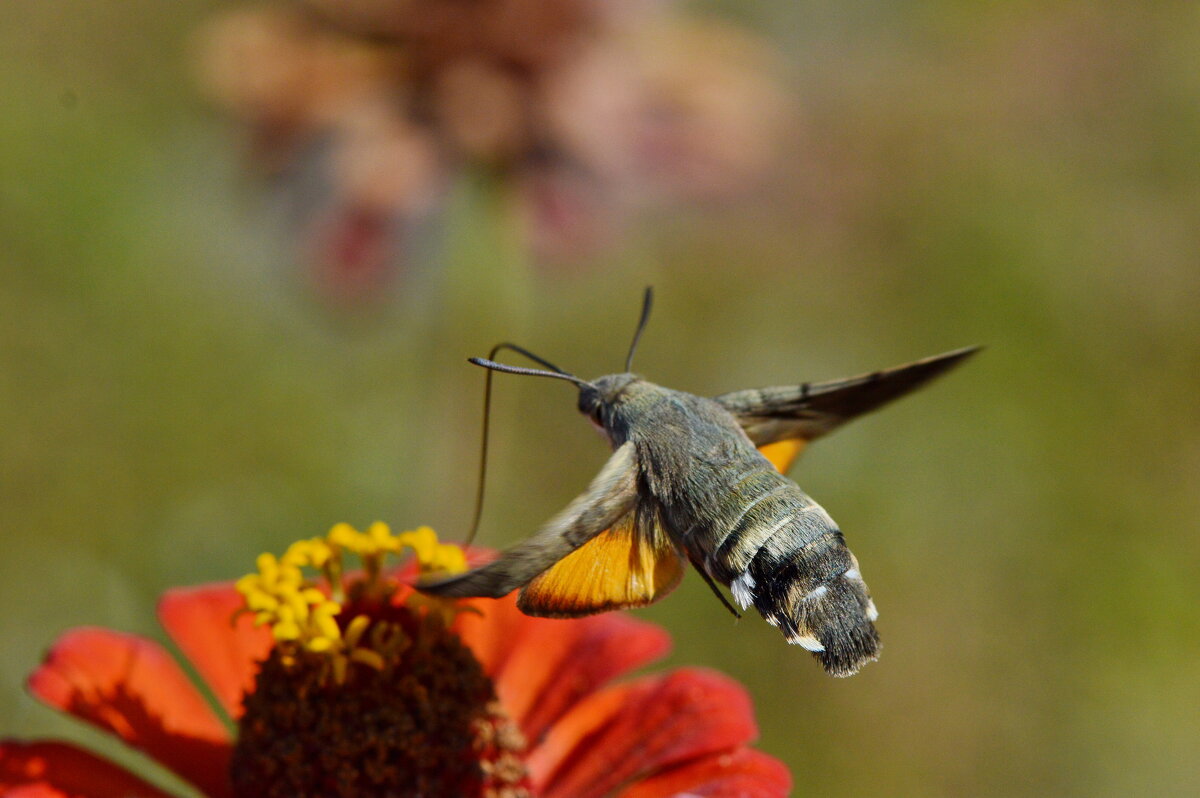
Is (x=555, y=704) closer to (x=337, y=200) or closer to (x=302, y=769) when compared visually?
(x=302, y=769)

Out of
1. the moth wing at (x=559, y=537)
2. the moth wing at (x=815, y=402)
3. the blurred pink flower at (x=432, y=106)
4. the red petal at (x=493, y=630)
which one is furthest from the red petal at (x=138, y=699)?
the blurred pink flower at (x=432, y=106)

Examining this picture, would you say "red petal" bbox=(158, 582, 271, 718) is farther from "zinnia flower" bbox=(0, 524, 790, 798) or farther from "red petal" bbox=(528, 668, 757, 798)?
"red petal" bbox=(528, 668, 757, 798)

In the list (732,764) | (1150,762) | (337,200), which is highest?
(337,200)

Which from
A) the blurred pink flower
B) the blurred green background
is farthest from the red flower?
the blurred pink flower

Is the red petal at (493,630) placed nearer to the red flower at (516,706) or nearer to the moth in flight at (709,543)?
the red flower at (516,706)

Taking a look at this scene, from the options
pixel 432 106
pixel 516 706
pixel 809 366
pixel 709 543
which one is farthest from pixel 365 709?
pixel 809 366

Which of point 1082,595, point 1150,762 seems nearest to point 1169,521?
point 1082,595

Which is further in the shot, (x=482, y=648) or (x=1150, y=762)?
(x=1150, y=762)
